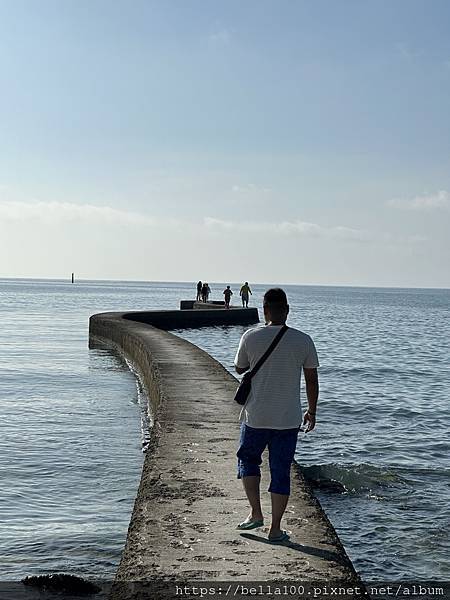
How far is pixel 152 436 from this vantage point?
9.20m

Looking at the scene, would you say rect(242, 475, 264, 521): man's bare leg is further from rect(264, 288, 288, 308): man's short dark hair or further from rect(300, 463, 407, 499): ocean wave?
rect(300, 463, 407, 499): ocean wave

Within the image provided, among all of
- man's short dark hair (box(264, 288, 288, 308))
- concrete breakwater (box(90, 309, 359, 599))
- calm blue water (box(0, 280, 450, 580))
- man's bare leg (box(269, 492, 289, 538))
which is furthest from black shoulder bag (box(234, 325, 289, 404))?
calm blue water (box(0, 280, 450, 580))

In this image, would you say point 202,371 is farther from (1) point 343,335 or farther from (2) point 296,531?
(1) point 343,335

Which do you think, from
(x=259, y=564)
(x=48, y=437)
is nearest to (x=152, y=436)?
(x=48, y=437)

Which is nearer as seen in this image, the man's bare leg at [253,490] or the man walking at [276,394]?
the man walking at [276,394]

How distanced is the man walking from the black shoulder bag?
21mm

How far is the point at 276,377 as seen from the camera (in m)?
5.43

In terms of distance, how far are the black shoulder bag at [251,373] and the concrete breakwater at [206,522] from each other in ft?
3.17

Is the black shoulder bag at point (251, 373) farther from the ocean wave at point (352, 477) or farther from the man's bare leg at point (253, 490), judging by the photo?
the ocean wave at point (352, 477)

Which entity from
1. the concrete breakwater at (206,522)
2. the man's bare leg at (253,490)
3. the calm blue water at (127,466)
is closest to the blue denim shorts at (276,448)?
the man's bare leg at (253,490)

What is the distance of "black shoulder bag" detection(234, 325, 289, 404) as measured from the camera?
5.41 meters

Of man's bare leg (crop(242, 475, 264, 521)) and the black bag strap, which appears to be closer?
the black bag strap

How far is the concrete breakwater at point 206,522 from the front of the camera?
5000mm

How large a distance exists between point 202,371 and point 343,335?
28756mm
